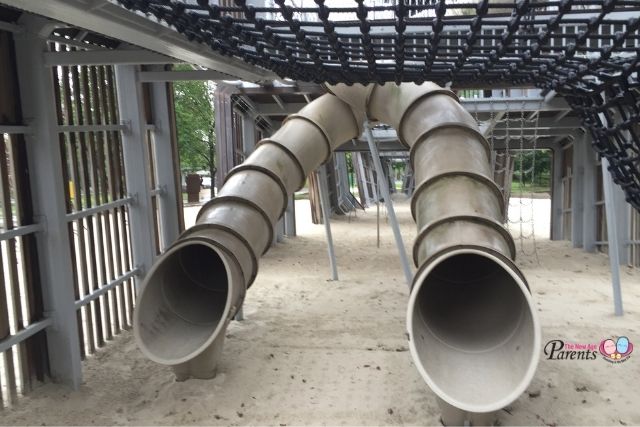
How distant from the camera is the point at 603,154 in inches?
125

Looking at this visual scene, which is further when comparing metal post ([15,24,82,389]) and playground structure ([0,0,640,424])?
metal post ([15,24,82,389])

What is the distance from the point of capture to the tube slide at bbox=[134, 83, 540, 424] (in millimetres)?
3463

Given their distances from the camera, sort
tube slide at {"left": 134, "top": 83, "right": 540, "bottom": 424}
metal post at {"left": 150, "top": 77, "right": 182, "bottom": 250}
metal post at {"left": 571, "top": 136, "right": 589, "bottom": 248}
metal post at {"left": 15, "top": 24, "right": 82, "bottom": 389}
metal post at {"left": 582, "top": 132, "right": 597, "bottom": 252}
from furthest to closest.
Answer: metal post at {"left": 571, "top": 136, "right": 589, "bottom": 248} → metal post at {"left": 582, "top": 132, "right": 597, "bottom": 252} → metal post at {"left": 150, "top": 77, "right": 182, "bottom": 250} → metal post at {"left": 15, "top": 24, "right": 82, "bottom": 389} → tube slide at {"left": 134, "top": 83, "right": 540, "bottom": 424}

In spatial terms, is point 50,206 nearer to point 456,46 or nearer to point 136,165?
point 136,165

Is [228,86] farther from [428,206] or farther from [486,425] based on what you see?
[486,425]

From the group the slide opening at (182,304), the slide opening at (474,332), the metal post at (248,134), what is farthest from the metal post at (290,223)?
the slide opening at (474,332)

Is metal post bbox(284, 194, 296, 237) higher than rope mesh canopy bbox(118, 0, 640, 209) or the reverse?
the reverse

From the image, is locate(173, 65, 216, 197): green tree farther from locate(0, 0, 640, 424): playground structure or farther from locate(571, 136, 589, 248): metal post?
locate(0, 0, 640, 424): playground structure

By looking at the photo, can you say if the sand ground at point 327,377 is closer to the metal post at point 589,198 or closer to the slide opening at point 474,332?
the slide opening at point 474,332

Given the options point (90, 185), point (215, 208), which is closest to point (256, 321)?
point (215, 208)

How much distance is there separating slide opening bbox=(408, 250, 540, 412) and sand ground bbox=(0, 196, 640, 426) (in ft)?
1.56

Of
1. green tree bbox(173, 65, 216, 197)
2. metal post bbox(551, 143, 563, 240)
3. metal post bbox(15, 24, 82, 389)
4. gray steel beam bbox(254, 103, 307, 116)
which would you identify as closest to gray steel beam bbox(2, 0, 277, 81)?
metal post bbox(15, 24, 82, 389)

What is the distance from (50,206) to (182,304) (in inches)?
52.3

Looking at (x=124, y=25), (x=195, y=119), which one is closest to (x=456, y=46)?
(x=124, y=25)
